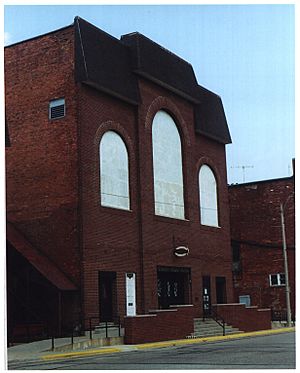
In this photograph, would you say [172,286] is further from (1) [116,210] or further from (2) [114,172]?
(2) [114,172]

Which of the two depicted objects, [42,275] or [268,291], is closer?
[42,275]

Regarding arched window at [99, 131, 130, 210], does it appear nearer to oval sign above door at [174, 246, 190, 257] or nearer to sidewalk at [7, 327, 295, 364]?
oval sign above door at [174, 246, 190, 257]

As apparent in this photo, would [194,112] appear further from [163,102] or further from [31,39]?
[31,39]

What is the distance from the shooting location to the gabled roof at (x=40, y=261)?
88.0 feet

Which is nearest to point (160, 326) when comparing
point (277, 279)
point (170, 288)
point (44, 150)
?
point (170, 288)

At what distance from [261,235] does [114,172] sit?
20868mm

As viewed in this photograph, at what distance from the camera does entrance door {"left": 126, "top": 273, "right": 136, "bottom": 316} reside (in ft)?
98.7

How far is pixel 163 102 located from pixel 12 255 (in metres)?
11.1

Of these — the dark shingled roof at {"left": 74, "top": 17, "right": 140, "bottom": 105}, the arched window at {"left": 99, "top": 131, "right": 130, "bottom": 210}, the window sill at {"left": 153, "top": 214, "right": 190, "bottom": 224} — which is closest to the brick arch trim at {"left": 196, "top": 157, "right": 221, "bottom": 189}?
the window sill at {"left": 153, "top": 214, "right": 190, "bottom": 224}

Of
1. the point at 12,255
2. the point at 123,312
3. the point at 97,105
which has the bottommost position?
the point at 123,312

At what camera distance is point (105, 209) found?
29438 millimetres

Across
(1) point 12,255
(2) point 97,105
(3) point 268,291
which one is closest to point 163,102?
(2) point 97,105

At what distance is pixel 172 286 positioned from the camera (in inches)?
1364

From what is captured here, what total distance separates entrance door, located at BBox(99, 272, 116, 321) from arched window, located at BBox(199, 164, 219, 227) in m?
9.32
